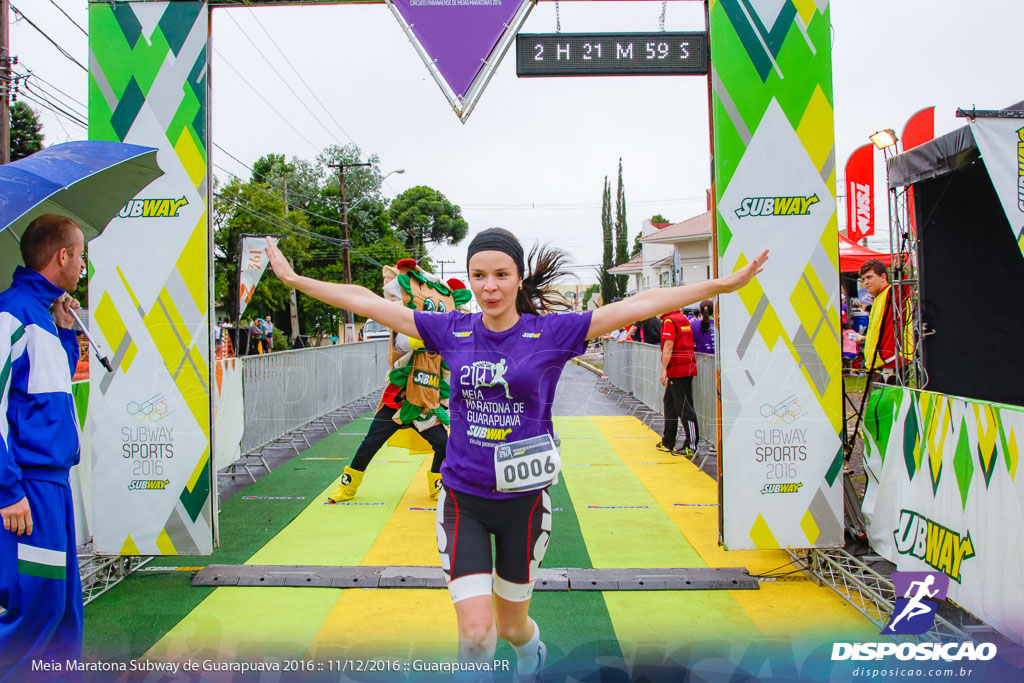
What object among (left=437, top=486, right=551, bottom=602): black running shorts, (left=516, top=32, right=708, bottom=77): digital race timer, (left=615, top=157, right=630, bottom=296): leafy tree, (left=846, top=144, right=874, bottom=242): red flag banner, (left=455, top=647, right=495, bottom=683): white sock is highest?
(left=615, top=157, right=630, bottom=296): leafy tree

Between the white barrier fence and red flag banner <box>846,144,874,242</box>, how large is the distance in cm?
594

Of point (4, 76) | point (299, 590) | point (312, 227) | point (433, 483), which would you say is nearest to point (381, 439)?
point (433, 483)

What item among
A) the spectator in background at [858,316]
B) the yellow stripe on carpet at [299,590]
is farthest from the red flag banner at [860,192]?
the yellow stripe on carpet at [299,590]

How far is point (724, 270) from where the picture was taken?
4629mm

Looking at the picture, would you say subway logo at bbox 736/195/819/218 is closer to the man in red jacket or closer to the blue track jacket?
the blue track jacket

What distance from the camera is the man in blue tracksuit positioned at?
9.09 feet

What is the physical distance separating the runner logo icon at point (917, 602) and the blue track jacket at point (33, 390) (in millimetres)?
4280

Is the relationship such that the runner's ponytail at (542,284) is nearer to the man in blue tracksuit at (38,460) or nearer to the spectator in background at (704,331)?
the man in blue tracksuit at (38,460)

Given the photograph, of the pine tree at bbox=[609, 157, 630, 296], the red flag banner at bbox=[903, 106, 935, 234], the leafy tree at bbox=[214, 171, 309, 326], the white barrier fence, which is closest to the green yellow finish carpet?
the white barrier fence

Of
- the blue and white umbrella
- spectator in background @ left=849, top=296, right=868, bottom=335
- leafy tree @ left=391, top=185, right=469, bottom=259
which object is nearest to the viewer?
the blue and white umbrella

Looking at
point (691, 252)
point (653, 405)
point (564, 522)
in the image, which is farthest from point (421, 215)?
point (564, 522)

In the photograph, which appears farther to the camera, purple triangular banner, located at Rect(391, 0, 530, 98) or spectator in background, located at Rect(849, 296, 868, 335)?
spectator in background, located at Rect(849, 296, 868, 335)

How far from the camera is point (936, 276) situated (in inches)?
236

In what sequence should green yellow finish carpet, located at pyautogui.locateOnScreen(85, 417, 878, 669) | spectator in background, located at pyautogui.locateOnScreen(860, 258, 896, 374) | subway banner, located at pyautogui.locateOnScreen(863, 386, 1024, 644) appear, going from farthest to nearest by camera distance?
1. spectator in background, located at pyautogui.locateOnScreen(860, 258, 896, 374)
2. green yellow finish carpet, located at pyautogui.locateOnScreen(85, 417, 878, 669)
3. subway banner, located at pyautogui.locateOnScreen(863, 386, 1024, 644)
